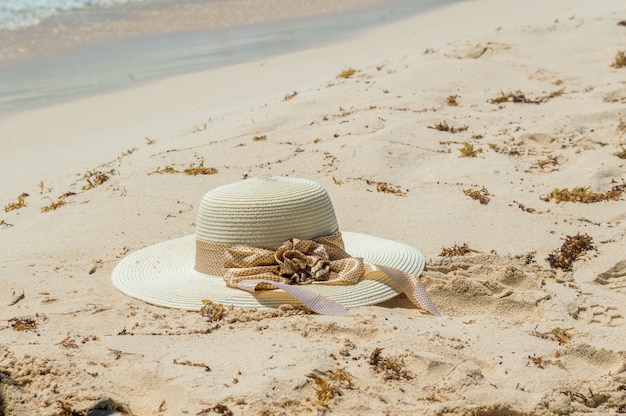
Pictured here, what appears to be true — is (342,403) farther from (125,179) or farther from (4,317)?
(125,179)

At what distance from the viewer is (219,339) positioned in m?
3.54

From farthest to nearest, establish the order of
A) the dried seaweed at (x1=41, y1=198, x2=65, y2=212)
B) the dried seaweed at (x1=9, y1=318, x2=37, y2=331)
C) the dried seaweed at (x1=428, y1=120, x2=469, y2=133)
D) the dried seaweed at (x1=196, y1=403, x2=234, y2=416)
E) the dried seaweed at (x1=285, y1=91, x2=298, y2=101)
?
the dried seaweed at (x1=285, y1=91, x2=298, y2=101), the dried seaweed at (x1=428, y1=120, x2=469, y2=133), the dried seaweed at (x1=41, y1=198, x2=65, y2=212), the dried seaweed at (x1=9, y1=318, x2=37, y2=331), the dried seaweed at (x1=196, y1=403, x2=234, y2=416)

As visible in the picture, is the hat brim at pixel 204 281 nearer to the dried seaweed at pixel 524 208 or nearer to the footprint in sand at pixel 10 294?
the footprint in sand at pixel 10 294

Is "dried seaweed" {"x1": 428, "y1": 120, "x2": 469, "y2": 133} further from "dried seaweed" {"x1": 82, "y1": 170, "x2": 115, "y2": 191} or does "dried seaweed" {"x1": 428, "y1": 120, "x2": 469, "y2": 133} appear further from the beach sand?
"dried seaweed" {"x1": 82, "y1": 170, "x2": 115, "y2": 191}

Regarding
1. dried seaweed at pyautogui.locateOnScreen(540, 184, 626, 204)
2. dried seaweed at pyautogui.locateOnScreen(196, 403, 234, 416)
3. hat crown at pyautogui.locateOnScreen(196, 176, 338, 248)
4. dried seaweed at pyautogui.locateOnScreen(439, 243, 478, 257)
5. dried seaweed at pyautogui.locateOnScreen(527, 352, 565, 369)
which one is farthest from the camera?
dried seaweed at pyautogui.locateOnScreen(540, 184, 626, 204)

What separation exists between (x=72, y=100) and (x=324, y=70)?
9.90 feet

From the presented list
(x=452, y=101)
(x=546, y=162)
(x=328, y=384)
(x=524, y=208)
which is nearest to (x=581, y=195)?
(x=524, y=208)

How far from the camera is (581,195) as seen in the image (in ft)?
19.0

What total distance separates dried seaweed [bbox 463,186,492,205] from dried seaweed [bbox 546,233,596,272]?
0.77 metres

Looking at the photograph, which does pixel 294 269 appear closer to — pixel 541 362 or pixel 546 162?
pixel 541 362

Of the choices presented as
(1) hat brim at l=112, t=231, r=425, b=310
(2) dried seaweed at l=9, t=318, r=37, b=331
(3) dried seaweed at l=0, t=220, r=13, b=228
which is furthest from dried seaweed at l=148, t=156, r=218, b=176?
(2) dried seaweed at l=9, t=318, r=37, b=331

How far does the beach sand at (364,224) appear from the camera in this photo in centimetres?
318

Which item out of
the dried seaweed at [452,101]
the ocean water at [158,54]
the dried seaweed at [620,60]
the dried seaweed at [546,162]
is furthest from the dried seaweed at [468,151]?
the ocean water at [158,54]

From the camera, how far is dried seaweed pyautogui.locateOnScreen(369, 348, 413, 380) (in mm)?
3281
